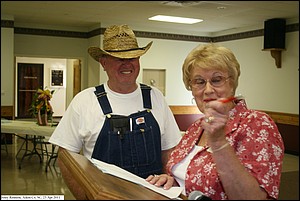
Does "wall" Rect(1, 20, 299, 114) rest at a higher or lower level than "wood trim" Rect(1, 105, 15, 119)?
higher

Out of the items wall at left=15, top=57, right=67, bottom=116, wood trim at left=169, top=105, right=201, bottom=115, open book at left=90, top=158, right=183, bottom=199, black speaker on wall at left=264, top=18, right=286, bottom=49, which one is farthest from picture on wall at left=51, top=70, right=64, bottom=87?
open book at left=90, top=158, right=183, bottom=199

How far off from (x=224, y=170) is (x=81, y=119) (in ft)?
1.65

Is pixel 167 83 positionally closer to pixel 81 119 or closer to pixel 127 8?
pixel 127 8

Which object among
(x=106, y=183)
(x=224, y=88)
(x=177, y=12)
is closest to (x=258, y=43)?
(x=177, y=12)

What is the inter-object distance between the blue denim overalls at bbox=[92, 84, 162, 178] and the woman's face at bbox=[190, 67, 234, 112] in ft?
1.07

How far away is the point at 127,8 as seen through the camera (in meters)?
3.43

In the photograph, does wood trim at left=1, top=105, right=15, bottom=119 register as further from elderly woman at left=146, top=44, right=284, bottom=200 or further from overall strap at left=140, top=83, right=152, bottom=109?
elderly woman at left=146, top=44, right=284, bottom=200

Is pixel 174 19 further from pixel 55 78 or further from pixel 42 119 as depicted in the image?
pixel 42 119

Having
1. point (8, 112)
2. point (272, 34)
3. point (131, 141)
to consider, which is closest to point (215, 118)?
point (131, 141)

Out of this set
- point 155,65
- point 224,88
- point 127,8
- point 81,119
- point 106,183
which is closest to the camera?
point 106,183

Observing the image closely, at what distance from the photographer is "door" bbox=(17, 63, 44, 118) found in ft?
10.6

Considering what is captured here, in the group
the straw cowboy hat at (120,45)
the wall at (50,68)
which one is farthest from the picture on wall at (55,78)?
the straw cowboy hat at (120,45)

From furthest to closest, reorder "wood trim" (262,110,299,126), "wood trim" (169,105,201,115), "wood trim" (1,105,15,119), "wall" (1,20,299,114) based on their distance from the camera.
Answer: "wood trim" (169,105,201,115)
"wall" (1,20,299,114)
"wood trim" (1,105,15,119)
"wood trim" (262,110,299,126)

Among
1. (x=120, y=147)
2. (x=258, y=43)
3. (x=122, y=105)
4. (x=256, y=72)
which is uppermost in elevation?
(x=258, y=43)
